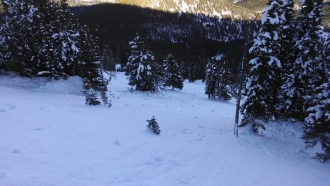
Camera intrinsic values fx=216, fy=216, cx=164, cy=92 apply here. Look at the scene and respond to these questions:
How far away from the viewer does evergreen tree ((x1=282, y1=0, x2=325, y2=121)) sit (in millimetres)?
14695

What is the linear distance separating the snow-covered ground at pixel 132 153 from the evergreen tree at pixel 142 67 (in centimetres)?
1529

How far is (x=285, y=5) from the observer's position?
15.8 metres

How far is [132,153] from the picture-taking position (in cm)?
866

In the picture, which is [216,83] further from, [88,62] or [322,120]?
[322,120]

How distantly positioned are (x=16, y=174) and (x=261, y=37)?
1444 centimetres

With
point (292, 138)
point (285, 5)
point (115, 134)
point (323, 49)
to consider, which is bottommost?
point (292, 138)

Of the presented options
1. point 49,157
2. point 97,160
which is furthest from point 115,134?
point 49,157

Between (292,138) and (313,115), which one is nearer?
(313,115)

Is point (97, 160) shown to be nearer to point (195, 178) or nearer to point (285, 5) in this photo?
point (195, 178)

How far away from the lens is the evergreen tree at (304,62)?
48.2ft

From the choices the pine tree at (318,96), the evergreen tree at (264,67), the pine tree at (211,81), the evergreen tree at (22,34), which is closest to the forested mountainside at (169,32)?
the pine tree at (211,81)

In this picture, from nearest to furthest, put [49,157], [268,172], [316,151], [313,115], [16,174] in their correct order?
[16,174], [49,157], [268,172], [313,115], [316,151]

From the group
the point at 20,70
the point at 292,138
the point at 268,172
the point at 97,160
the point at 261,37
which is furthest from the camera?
the point at 20,70

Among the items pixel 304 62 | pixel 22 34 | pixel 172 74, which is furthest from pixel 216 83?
pixel 22 34
